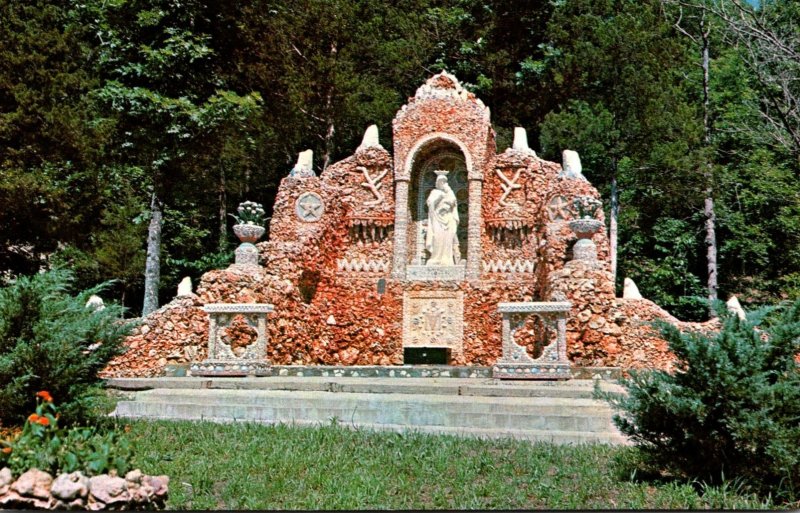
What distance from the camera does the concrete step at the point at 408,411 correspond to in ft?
24.6

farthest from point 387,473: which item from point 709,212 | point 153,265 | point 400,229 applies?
point 709,212

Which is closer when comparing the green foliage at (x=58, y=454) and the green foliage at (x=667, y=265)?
the green foliage at (x=58, y=454)

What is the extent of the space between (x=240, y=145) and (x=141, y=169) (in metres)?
2.66

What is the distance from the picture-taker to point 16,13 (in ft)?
50.8

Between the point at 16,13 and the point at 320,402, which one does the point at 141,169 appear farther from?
the point at 320,402

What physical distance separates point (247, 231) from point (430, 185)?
4.36m

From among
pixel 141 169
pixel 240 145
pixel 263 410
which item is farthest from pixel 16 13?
pixel 263 410

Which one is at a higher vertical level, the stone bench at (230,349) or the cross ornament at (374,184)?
the cross ornament at (374,184)

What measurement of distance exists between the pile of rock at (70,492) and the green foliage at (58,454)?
9 cm

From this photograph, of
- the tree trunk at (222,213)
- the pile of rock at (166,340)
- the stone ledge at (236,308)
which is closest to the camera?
the stone ledge at (236,308)

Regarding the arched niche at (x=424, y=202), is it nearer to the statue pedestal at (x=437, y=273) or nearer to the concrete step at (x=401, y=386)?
the statue pedestal at (x=437, y=273)

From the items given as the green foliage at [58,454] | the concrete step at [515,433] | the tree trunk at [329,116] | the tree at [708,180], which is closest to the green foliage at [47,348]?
the green foliage at [58,454]

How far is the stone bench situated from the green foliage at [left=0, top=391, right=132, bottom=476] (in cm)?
554

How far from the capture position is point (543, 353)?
10.1m
